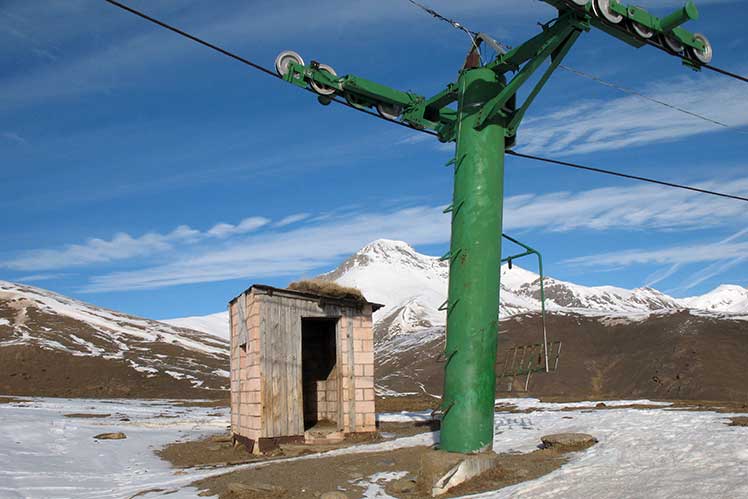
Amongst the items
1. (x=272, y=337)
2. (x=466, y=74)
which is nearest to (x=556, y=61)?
(x=466, y=74)

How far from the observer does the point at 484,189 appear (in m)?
10.5

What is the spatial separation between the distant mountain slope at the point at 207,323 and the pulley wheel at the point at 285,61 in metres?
133

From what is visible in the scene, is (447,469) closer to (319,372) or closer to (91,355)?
(319,372)

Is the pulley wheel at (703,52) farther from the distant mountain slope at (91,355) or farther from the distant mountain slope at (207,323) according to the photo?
the distant mountain slope at (207,323)

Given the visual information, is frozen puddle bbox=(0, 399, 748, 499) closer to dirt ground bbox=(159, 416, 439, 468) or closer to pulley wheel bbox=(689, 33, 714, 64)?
dirt ground bbox=(159, 416, 439, 468)

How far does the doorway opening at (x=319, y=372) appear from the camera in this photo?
22125 mm

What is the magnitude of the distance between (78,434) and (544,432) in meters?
14.3

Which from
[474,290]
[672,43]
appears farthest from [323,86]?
[672,43]

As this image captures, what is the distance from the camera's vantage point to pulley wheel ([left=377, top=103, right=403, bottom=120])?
43.6 feet

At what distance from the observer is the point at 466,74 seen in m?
11.3

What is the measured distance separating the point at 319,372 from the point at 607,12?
662 inches

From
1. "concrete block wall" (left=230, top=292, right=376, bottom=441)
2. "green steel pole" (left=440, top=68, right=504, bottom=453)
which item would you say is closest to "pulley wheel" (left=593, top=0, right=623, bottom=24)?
"green steel pole" (left=440, top=68, right=504, bottom=453)

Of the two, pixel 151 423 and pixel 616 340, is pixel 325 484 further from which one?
pixel 616 340

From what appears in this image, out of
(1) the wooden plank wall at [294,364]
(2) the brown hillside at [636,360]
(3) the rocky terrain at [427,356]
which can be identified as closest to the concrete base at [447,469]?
(1) the wooden plank wall at [294,364]
